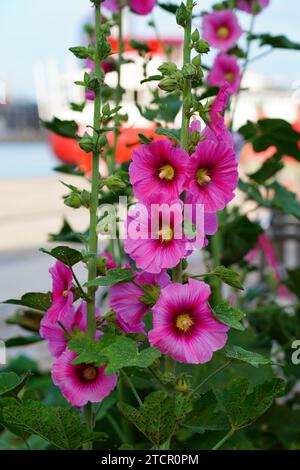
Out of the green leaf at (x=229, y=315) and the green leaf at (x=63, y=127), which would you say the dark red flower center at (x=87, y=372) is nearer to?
the green leaf at (x=229, y=315)

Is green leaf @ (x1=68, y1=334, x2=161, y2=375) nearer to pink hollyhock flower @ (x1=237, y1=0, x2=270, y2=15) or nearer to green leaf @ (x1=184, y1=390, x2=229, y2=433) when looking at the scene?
green leaf @ (x1=184, y1=390, x2=229, y2=433)

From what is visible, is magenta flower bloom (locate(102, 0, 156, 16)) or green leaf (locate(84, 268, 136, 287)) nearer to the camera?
green leaf (locate(84, 268, 136, 287))

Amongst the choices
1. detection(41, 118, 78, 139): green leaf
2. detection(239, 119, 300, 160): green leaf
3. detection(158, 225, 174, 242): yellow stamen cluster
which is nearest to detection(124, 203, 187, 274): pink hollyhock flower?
detection(158, 225, 174, 242): yellow stamen cluster

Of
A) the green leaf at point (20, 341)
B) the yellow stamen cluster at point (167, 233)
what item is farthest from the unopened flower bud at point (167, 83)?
the green leaf at point (20, 341)

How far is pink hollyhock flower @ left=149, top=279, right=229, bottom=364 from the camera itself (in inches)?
26.6

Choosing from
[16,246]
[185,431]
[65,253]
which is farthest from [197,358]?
[16,246]

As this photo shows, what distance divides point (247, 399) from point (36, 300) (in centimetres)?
23

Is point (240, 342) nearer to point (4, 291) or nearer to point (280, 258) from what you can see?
point (280, 258)

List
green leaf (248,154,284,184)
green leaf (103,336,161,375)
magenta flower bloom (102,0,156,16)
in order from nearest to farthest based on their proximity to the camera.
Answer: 1. green leaf (103,336,161,375)
2. magenta flower bloom (102,0,156,16)
3. green leaf (248,154,284,184)

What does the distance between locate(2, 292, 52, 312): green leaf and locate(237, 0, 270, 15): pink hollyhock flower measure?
2.40 feet

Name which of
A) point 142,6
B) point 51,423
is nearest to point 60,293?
point 51,423

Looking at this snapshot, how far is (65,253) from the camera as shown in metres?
0.70

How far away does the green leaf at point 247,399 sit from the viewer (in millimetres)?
710

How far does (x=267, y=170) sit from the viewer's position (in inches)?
52.4
